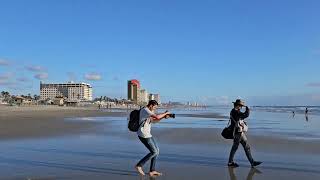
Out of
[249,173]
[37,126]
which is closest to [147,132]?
[249,173]

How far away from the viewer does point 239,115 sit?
33.4ft

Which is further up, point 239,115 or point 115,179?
point 239,115

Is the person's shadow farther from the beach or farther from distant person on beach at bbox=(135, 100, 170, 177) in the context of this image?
distant person on beach at bbox=(135, 100, 170, 177)

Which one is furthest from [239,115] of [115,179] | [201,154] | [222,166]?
[115,179]

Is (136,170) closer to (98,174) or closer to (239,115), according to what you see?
(98,174)

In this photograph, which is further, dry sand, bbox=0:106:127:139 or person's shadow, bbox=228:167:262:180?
dry sand, bbox=0:106:127:139

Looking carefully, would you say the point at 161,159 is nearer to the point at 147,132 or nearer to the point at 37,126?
the point at 147,132

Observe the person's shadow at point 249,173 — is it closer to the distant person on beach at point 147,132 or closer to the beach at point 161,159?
the beach at point 161,159

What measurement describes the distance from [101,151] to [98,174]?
12.4 ft

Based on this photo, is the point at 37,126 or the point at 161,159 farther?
the point at 37,126

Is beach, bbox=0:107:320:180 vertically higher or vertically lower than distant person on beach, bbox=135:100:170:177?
lower

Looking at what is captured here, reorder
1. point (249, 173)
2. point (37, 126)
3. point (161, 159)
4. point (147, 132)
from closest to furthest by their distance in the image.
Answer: point (147, 132) < point (249, 173) < point (161, 159) < point (37, 126)

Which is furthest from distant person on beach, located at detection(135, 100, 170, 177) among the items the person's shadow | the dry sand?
the dry sand

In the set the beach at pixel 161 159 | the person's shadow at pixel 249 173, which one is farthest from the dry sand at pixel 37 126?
the person's shadow at pixel 249 173
